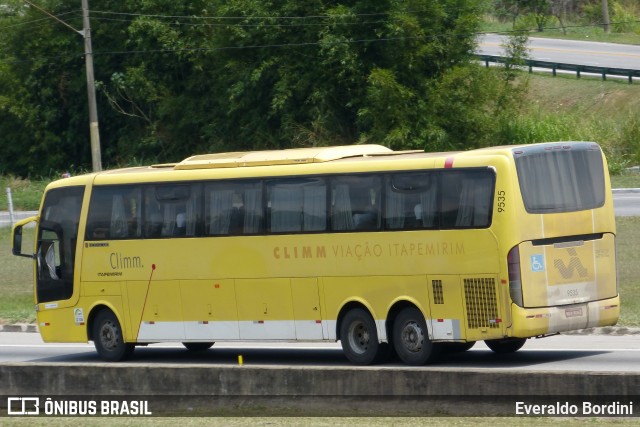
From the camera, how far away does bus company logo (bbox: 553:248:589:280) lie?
18237 millimetres

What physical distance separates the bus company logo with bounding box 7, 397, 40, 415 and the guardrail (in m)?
43.6

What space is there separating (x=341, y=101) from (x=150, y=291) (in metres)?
38.8

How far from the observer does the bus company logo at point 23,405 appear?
17.2 meters

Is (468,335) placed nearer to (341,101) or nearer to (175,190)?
(175,190)

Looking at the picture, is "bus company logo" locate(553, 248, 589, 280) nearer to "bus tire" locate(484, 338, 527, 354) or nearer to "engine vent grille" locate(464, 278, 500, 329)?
"engine vent grille" locate(464, 278, 500, 329)

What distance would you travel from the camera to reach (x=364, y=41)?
190 ft

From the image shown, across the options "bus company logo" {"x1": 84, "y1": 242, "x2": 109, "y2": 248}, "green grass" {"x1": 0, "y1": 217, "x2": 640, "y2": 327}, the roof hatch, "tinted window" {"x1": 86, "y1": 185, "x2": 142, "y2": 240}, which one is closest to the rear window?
the roof hatch

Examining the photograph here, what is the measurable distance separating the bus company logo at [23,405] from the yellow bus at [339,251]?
14.2 ft

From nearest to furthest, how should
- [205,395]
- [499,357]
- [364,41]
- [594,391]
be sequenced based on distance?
[594,391] → [205,395] → [499,357] → [364,41]

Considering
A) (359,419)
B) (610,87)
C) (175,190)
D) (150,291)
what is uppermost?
(610,87)

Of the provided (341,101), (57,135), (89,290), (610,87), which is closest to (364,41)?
(341,101)

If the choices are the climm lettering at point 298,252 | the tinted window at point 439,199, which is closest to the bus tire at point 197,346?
the climm lettering at point 298,252

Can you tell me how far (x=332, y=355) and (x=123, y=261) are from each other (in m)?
4.08

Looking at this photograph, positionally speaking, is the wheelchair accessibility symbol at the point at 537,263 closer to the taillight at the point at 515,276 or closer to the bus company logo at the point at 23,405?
the taillight at the point at 515,276
